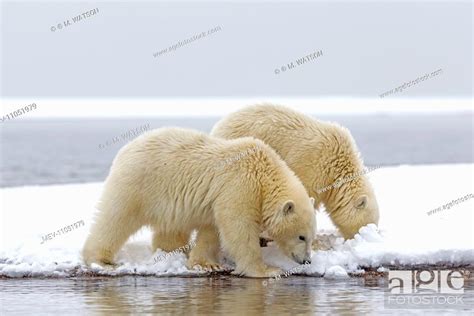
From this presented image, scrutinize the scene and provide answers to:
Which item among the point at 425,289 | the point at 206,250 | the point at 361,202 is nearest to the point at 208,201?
the point at 206,250

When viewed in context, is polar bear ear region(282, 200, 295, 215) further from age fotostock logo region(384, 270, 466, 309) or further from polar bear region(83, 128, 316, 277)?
age fotostock logo region(384, 270, 466, 309)

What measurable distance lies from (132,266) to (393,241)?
3.07 metres

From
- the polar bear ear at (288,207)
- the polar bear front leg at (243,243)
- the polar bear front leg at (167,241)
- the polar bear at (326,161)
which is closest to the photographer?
the polar bear ear at (288,207)

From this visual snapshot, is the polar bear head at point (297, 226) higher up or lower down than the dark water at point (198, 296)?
higher up

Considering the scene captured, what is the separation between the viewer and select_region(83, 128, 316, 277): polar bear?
11.1 meters

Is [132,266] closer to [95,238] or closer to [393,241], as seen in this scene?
[95,238]

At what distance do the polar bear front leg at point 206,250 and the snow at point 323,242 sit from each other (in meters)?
0.16

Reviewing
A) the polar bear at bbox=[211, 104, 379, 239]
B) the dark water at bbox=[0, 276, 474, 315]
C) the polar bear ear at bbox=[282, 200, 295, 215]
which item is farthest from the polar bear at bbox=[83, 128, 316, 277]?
the polar bear at bbox=[211, 104, 379, 239]

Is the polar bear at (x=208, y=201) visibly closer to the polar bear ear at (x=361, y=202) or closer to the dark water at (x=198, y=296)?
the dark water at (x=198, y=296)

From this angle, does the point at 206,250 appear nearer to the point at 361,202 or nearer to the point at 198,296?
the point at 198,296

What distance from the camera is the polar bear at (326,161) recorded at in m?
12.4

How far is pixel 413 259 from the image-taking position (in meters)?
11.2

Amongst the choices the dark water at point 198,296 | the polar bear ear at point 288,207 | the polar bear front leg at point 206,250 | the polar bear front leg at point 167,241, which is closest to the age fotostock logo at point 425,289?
the dark water at point 198,296

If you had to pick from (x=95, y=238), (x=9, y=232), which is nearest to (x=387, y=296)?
(x=95, y=238)
